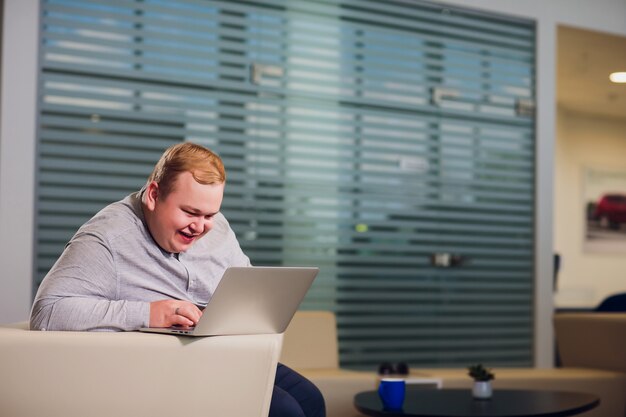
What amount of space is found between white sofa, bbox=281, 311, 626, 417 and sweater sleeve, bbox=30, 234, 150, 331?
188cm

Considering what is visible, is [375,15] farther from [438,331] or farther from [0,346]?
[0,346]

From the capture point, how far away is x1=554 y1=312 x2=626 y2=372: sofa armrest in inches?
172

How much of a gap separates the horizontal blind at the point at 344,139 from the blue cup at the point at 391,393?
5.33 ft

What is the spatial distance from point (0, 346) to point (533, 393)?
2.28 metres

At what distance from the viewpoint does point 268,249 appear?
181 inches

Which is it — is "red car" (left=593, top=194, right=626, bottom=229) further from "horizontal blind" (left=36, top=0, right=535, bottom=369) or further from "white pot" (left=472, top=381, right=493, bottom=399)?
"white pot" (left=472, top=381, right=493, bottom=399)

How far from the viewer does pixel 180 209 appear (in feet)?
7.30

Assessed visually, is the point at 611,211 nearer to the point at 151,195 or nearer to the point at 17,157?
the point at 17,157

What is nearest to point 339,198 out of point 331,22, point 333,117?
point 333,117

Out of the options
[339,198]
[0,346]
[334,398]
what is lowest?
[334,398]

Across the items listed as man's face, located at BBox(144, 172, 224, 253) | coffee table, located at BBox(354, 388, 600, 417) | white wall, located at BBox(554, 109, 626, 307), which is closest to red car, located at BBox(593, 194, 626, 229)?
white wall, located at BBox(554, 109, 626, 307)

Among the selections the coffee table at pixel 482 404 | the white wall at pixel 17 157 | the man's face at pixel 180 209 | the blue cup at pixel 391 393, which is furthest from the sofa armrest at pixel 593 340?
the man's face at pixel 180 209

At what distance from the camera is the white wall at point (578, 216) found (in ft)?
31.9

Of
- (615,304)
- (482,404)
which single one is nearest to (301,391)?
(482,404)
